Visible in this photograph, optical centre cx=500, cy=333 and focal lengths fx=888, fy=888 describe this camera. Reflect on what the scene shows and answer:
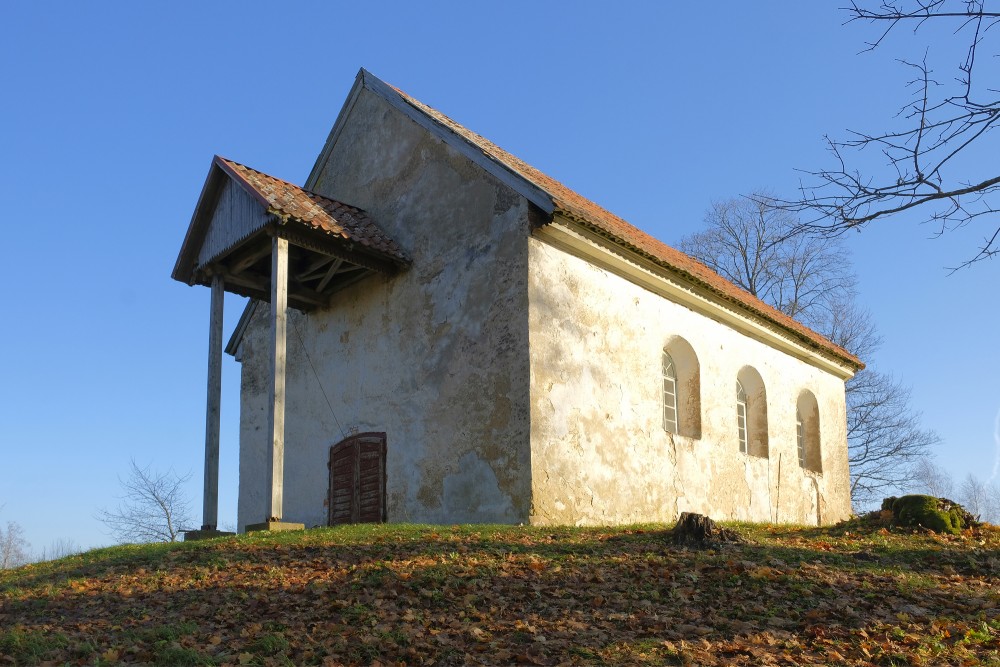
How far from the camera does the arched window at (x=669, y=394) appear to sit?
51.2ft

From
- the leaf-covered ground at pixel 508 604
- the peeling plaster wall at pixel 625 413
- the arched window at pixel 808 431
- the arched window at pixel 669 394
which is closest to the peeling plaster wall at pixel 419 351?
the peeling plaster wall at pixel 625 413

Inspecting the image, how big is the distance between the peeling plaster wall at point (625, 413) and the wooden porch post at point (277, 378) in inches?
142

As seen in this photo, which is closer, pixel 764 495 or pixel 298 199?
pixel 298 199

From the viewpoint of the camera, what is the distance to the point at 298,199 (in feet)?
47.2

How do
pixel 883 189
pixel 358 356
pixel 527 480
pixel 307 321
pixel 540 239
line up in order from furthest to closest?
pixel 307 321 → pixel 358 356 → pixel 540 239 → pixel 527 480 → pixel 883 189

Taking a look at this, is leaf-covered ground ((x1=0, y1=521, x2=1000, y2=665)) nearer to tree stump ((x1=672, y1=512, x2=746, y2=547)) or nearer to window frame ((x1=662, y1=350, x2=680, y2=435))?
tree stump ((x1=672, y1=512, x2=746, y2=547))

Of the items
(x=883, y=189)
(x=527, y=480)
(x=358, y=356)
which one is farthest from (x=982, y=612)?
(x=358, y=356)

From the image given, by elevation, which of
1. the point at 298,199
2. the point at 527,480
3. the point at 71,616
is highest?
the point at 298,199

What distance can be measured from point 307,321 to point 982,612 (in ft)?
40.2

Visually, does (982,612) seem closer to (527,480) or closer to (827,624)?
(827,624)

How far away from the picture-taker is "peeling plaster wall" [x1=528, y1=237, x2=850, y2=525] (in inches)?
502

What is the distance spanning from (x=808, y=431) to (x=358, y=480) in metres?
11.1

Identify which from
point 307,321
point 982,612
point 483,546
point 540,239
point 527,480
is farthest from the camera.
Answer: point 307,321

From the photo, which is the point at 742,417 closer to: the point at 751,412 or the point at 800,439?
the point at 751,412
